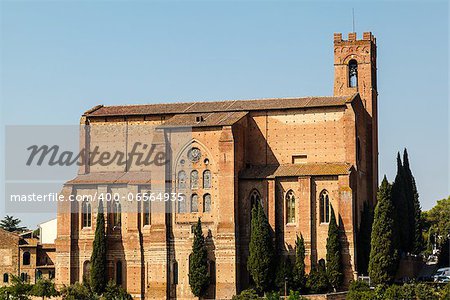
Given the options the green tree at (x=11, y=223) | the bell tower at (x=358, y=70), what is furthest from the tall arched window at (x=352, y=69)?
the green tree at (x=11, y=223)

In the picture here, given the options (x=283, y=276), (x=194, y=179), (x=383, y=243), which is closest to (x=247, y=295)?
(x=283, y=276)

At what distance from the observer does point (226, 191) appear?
2196 inches

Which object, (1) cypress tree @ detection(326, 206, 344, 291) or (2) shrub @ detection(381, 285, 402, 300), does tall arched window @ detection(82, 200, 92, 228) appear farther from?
(2) shrub @ detection(381, 285, 402, 300)

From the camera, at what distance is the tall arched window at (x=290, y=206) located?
184ft

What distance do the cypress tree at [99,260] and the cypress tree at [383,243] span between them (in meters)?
16.3

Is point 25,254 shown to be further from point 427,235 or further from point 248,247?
point 427,235

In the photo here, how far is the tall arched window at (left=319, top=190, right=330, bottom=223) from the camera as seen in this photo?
2176 inches

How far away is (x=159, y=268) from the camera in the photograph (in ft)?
186

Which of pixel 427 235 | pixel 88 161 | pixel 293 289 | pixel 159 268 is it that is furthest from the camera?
pixel 427 235

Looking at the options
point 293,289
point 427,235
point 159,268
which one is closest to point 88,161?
point 159,268

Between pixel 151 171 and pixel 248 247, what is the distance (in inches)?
312

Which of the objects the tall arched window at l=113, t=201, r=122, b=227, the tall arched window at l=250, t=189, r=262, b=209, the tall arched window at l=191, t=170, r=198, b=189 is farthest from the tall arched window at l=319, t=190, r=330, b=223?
the tall arched window at l=113, t=201, r=122, b=227

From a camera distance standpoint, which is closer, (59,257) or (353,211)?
(353,211)

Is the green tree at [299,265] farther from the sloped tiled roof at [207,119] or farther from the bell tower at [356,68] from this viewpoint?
the bell tower at [356,68]
